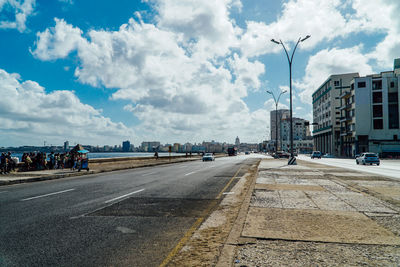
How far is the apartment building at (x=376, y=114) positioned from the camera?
63469 mm

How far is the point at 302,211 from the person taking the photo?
6.54 m

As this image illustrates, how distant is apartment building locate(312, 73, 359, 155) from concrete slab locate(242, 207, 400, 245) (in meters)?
87.8

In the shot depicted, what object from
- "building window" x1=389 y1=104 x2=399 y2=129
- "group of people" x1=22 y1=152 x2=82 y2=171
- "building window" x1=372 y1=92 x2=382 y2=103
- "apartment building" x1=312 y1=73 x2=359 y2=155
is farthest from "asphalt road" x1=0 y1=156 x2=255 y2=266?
"apartment building" x1=312 y1=73 x2=359 y2=155

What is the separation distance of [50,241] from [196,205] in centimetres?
407

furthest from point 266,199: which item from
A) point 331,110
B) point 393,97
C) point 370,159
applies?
point 331,110

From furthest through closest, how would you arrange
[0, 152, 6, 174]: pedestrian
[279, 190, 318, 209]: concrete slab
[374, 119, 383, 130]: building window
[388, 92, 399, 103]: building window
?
[374, 119, 383, 130]: building window < [388, 92, 399, 103]: building window < [0, 152, 6, 174]: pedestrian < [279, 190, 318, 209]: concrete slab

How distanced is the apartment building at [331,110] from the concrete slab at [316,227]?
3459 inches

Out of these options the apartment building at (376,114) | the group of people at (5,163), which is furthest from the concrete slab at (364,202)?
the apartment building at (376,114)

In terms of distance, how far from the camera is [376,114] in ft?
215

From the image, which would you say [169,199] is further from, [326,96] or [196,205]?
[326,96]

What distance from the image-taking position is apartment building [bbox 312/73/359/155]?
8925cm

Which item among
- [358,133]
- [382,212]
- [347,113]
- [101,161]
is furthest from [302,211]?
[347,113]

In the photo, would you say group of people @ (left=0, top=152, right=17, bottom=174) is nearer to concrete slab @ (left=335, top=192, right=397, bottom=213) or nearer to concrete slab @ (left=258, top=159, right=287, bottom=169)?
concrete slab @ (left=258, top=159, right=287, bottom=169)

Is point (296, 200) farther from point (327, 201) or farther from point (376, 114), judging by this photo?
point (376, 114)
